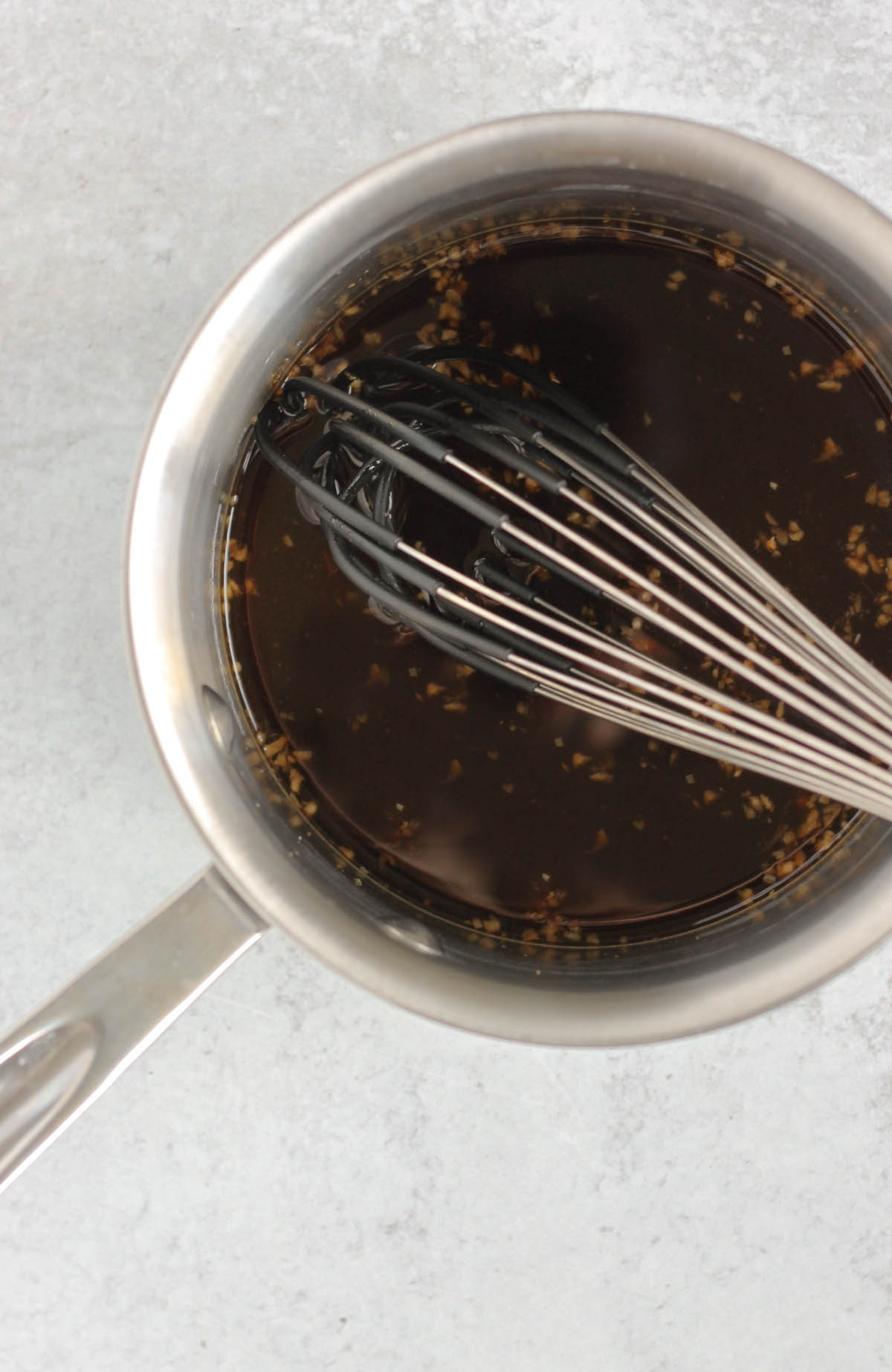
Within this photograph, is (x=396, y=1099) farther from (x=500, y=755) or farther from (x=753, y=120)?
(x=753, y=120)

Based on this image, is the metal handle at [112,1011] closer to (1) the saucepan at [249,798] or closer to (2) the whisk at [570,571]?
(1) the saucepan at [249,798]

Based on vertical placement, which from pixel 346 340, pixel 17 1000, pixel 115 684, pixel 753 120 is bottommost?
pixel 17 1000

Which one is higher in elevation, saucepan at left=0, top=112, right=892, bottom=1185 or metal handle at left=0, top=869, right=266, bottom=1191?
saucepan at left=0, top=112, right=892, bottom=1185

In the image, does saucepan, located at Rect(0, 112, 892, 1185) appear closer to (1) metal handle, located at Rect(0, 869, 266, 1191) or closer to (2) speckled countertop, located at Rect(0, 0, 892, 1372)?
(1) metal handle, located at Rect(0, 869, 266, 1191)

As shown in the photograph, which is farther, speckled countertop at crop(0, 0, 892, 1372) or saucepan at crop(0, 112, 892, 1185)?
speckled countertop at crop(0, 0, 892, 1372)

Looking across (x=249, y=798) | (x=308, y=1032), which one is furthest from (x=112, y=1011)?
(x=308, y=1032)

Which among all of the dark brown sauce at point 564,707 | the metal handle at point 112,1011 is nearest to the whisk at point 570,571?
the dark brown sauce at point 564,707

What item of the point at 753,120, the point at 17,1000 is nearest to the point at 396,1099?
the point at 17,1000

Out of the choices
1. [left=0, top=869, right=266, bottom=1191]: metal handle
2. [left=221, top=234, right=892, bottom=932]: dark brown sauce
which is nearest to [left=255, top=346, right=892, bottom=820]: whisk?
[left=221, top=234, right=892, bottom=932]: dark brown sauce
